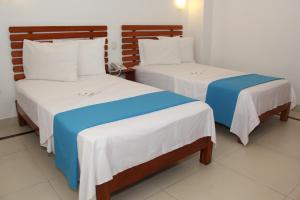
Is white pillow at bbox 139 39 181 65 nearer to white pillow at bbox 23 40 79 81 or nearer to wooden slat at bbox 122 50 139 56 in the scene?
wooden slat at bbox 122 50 139 56

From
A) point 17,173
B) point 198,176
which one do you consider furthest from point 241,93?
point 17,173

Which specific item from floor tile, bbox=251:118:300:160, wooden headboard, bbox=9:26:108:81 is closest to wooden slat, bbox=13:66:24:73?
wooden headboard, bbox=9:26:108:81

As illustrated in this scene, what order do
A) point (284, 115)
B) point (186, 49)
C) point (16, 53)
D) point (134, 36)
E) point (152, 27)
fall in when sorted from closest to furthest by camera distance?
1. point (16, 53)
2. point (284, 115)
3. point (134, 36)
4. point (152, 27)
5. point (186, 49)

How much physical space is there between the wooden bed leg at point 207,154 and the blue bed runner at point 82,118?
1.37 ft

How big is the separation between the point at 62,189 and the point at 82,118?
57 cm

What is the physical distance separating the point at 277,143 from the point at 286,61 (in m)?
1.45

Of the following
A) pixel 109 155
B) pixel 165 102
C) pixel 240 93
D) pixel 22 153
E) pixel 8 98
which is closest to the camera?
pixel 109 155

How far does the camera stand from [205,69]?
3.49m

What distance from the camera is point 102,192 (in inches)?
60.1

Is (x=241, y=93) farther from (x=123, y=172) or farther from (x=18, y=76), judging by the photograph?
(x=18, y=76)

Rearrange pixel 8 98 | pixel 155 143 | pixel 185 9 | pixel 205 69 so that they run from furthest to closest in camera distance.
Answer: pixel 185 9
pixel 205 69
pixel 8 98
pixel 155 143

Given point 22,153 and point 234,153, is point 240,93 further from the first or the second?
point 22,153

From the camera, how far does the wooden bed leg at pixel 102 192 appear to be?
1.51m

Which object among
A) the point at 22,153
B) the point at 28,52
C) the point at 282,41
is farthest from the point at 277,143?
the point at 28,52
